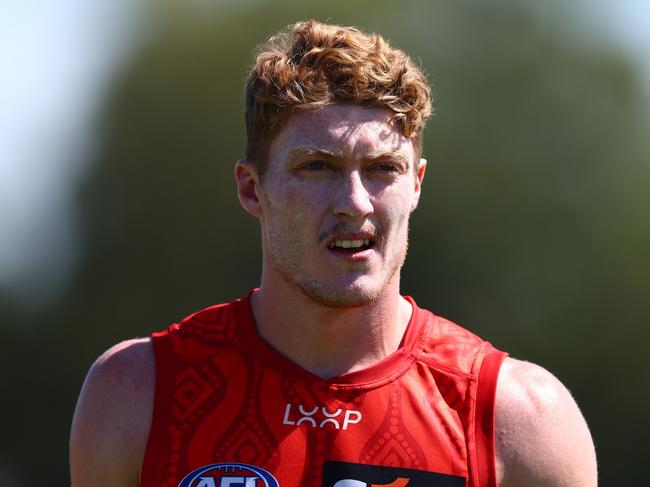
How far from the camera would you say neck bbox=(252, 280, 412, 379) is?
15.4ft

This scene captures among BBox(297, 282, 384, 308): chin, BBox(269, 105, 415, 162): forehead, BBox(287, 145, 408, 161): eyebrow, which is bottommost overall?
BBox(297, 282, 384, 308): chin

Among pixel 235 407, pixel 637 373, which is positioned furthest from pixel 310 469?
pixel 637 373

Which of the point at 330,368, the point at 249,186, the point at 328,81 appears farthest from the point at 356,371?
the point at 328,81

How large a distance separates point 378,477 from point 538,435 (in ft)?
1.99

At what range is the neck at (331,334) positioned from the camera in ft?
15.4

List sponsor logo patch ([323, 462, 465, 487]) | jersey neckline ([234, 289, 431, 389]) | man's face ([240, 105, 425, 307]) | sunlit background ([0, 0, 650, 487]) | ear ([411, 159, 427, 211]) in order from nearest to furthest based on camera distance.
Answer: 1. sponsor logo patch ([323, 462, 465, 487])
2. man's face ([240, 105, 425, 307])
3. jersey neckline ([234, 289, 431, 389])
4. ear ([411, 159, 427, 211])
5. sunlit background ([0, 0, 650, 487])

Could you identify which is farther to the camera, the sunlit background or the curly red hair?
the sunlit background

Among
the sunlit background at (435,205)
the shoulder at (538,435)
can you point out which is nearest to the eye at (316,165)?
the shoulder at (538,435)

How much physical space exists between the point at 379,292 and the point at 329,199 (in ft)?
1.30

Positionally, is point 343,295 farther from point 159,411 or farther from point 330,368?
point 159,411

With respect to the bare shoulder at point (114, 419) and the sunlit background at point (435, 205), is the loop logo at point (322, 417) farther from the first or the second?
the sunlit background at point (435, 205)

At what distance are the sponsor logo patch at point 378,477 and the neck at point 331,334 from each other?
0.39m

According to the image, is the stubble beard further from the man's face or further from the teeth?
the teeth

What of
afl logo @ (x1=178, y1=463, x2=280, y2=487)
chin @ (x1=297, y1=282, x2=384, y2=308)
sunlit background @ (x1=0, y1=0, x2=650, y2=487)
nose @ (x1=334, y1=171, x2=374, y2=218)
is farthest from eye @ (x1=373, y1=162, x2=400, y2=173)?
sunlit background @ (x1=0, y1=0, x2=650, y2=487)
